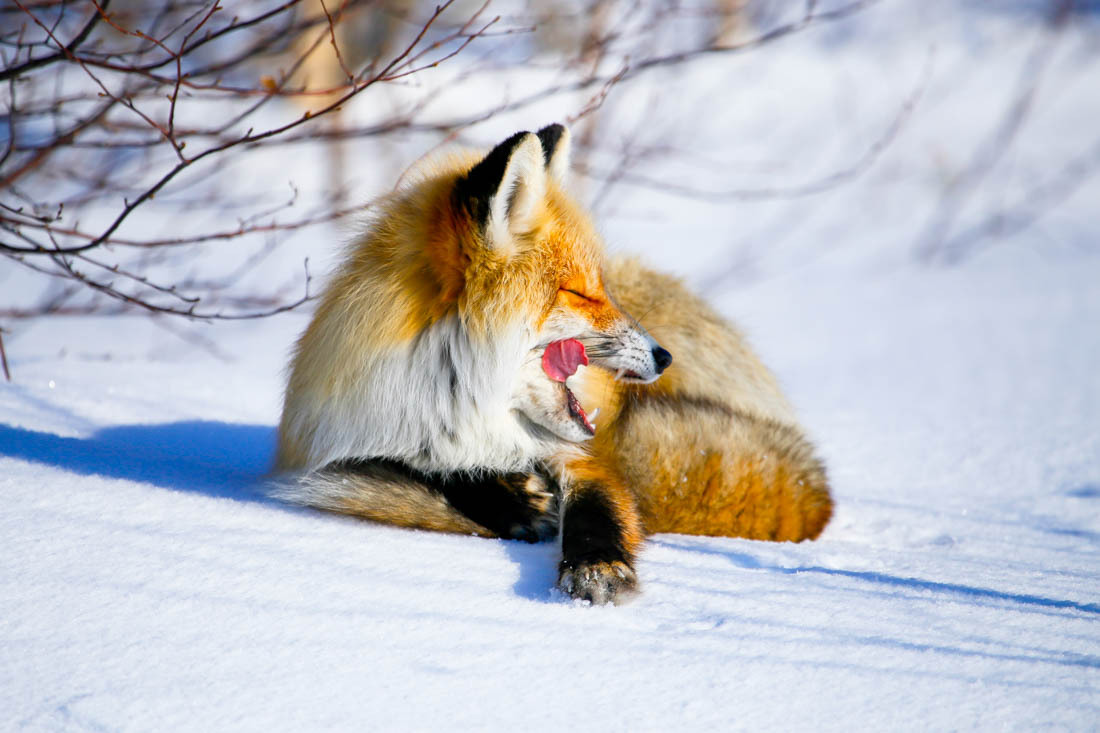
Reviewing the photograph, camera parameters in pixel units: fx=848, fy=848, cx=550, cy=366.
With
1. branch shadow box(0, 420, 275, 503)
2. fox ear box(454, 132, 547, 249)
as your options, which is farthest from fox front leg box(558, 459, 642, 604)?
branch shadow box(0, 420, 275, 503)

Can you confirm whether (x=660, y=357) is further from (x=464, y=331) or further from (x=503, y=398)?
(x=464, y=331)

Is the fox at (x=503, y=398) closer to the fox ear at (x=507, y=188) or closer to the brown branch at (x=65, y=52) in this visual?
the fox ear at (x=507, y=188)

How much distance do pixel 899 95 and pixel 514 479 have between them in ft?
46.8

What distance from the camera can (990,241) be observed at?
9953 millimetres

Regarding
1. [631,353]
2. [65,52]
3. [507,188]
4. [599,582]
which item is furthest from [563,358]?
[65,52]

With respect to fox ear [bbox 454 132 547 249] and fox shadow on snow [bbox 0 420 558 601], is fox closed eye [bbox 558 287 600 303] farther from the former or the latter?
fox shadow on snow [bbox 0 420 558 601]

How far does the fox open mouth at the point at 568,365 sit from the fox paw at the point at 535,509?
0.20 m

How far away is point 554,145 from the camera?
241 cm

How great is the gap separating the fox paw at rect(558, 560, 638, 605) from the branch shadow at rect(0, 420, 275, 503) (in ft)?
3.12

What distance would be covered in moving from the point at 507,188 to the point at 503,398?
1.83 feet

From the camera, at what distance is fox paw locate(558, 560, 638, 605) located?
182 centimetres

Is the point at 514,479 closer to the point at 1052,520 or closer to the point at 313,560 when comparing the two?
the point at 313,560

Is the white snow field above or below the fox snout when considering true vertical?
below

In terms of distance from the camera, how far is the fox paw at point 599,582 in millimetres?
1815
